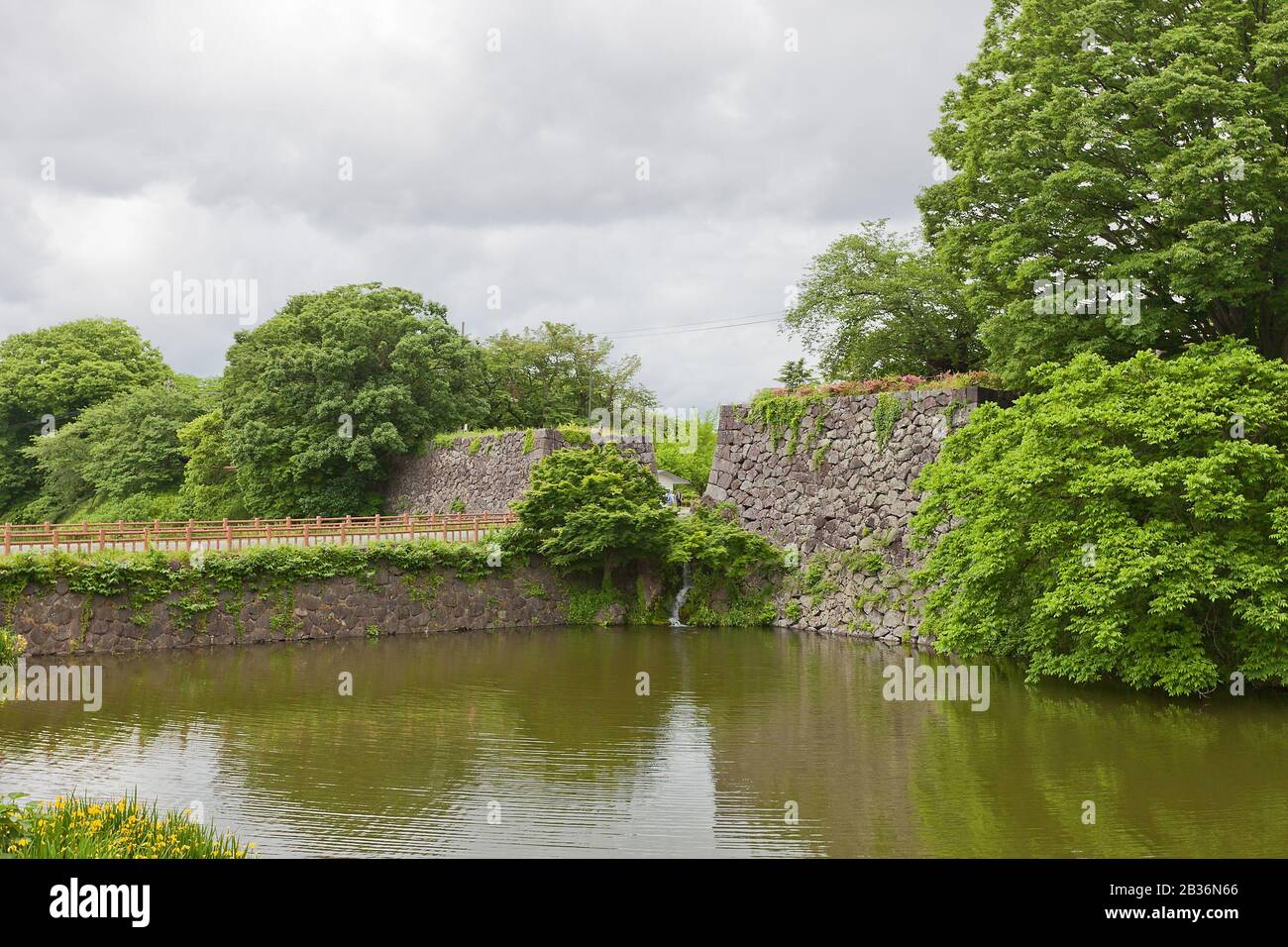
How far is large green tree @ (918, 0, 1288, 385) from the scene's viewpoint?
1698 cm

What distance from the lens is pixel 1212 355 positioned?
15820mm

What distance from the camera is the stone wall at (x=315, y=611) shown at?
20.4 m

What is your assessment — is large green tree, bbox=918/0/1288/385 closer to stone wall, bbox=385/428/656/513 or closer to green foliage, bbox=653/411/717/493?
stone wall, bbox=385/428/656/513

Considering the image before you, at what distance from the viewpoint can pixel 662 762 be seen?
12.1m

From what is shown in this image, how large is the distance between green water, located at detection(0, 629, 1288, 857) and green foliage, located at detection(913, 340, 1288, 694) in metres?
0.78

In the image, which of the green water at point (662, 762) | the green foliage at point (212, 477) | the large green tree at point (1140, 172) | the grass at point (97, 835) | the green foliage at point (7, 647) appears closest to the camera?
the grass at point (97, 835)

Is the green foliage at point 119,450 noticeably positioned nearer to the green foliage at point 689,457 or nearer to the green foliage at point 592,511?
the green foliage at point 689,457

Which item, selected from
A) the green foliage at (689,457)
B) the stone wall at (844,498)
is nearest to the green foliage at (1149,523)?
the stone wall at (844,498)

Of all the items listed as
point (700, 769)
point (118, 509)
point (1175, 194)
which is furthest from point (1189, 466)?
point (118, 509)

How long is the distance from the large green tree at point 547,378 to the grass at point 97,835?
114ft

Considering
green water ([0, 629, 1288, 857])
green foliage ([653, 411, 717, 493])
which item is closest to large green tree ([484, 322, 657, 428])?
green foliage ([653, 411, 717, 493])

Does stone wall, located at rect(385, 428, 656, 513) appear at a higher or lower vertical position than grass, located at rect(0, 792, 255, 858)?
higher
